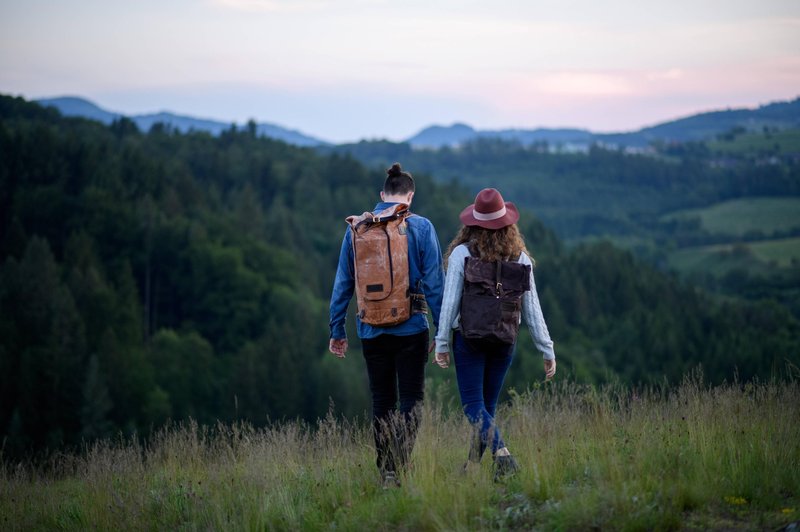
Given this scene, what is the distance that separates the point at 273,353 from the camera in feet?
191

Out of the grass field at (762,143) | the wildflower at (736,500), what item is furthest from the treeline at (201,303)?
the grass field at (762,143)

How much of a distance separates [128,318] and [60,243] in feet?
60.7

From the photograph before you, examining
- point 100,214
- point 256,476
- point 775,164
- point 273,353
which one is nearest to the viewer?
point 256,476

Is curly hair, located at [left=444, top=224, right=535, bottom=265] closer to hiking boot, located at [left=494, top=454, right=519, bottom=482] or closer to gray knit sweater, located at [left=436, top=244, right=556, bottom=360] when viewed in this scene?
gray knit sweater, located at [left=436, top=244, right=556, bottom=360]

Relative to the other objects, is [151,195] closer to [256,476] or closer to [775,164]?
[256,476]

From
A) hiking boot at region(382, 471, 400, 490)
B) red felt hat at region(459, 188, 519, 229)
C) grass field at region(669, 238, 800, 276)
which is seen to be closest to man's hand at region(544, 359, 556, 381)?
red felt hat at region(459, 188, 519, 229)

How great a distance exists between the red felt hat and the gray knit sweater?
193mm

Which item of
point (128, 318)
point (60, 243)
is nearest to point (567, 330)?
point (128, 318)

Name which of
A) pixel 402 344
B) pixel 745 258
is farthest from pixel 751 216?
pixel 402 344

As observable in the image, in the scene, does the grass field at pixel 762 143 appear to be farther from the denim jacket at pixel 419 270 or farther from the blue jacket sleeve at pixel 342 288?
the blue jacket sleeve at pixel 342 288

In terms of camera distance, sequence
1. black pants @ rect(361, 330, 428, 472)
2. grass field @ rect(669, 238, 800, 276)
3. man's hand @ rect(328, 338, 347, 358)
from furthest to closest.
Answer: grass field @ rect(669, 238, 800, 276)
man's hand @ rect(328, 338, 347, 358)
black pants @ rect(361, 330, 428, 472)

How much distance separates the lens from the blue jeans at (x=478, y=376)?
5.52 m

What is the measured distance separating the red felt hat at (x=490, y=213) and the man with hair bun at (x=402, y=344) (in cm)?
29

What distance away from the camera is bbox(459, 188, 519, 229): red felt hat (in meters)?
5.57
